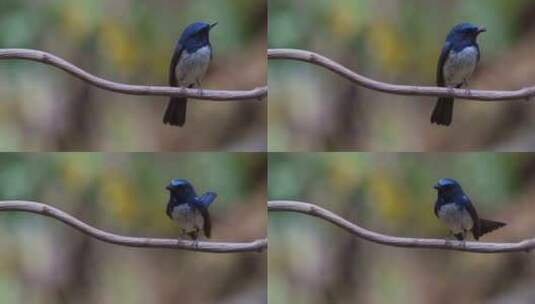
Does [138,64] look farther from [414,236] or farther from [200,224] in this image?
[414,236]

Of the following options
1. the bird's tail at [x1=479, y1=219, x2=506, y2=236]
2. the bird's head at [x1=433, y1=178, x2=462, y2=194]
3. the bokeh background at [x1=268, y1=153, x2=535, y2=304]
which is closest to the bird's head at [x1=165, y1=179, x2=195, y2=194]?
the bokeh background at [x1=268, y1=153, x2=535, y2=304]

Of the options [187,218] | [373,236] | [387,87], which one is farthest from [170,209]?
[387,87]

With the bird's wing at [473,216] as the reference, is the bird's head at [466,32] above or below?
above

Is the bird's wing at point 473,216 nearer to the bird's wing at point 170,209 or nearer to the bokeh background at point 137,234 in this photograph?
the bokeh background at point 137,234

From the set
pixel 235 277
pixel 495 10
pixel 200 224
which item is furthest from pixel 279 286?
pixel 495 10

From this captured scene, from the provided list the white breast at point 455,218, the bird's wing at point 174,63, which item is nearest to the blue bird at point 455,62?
the white breast at point 455,218

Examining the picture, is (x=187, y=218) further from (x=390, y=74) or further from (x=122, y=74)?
(x=390, y=74)
